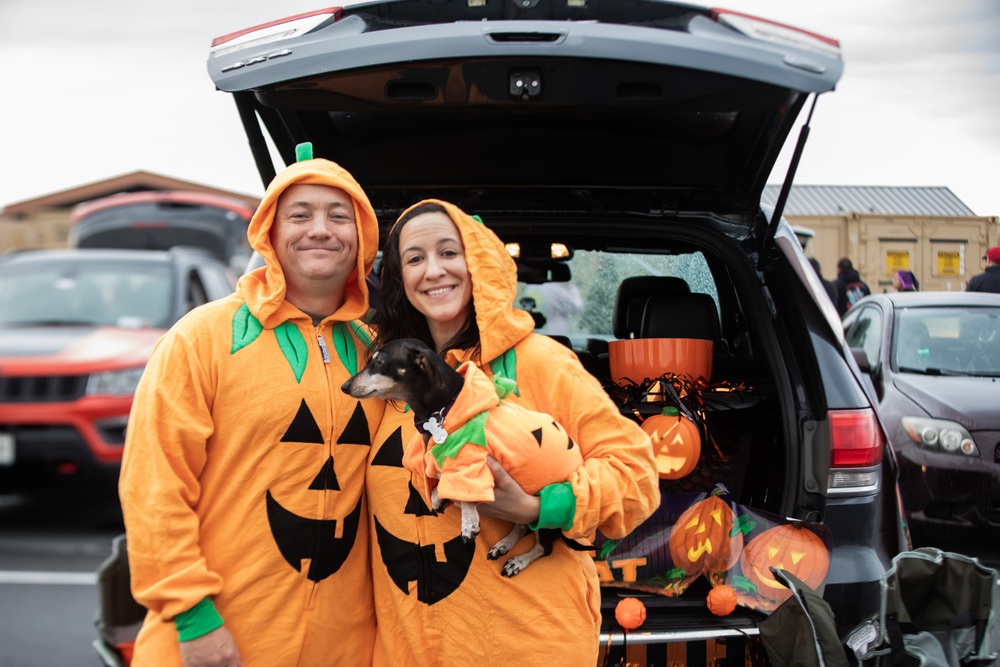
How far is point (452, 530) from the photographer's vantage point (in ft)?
6.41

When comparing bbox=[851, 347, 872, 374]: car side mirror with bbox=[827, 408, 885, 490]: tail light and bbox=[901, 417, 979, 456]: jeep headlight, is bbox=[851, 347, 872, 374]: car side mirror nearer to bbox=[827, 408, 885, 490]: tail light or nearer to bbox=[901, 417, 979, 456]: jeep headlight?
bbox=[827, 408, 885, 490]: tail light

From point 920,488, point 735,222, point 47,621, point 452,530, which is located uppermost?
point 735,222

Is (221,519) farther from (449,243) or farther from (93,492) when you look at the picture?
(93,492)

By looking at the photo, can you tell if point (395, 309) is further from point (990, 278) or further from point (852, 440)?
point (990, 278)

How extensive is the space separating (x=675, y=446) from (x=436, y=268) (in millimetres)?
1536

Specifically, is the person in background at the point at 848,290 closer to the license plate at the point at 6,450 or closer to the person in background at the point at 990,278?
the person in background at the point at 990,278

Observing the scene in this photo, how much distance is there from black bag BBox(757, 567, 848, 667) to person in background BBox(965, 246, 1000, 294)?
7590mm

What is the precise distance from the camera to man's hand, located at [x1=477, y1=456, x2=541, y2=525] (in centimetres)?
182

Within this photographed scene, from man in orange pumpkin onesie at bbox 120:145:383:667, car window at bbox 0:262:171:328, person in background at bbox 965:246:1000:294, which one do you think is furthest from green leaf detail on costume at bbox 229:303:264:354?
person in background at bbox 965:246:1000:294

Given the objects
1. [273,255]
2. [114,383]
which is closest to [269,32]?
[273,255]

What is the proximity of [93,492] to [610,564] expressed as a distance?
5.64 m

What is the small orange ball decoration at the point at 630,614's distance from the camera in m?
2.48

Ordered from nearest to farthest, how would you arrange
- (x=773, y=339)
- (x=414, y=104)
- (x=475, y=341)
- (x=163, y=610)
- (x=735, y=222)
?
(x=163, y=610), (x=475, y=341), (x=414, y=104), (x=773, y=339), (x=735, y=222)

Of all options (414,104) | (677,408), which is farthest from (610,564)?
(414,104)
